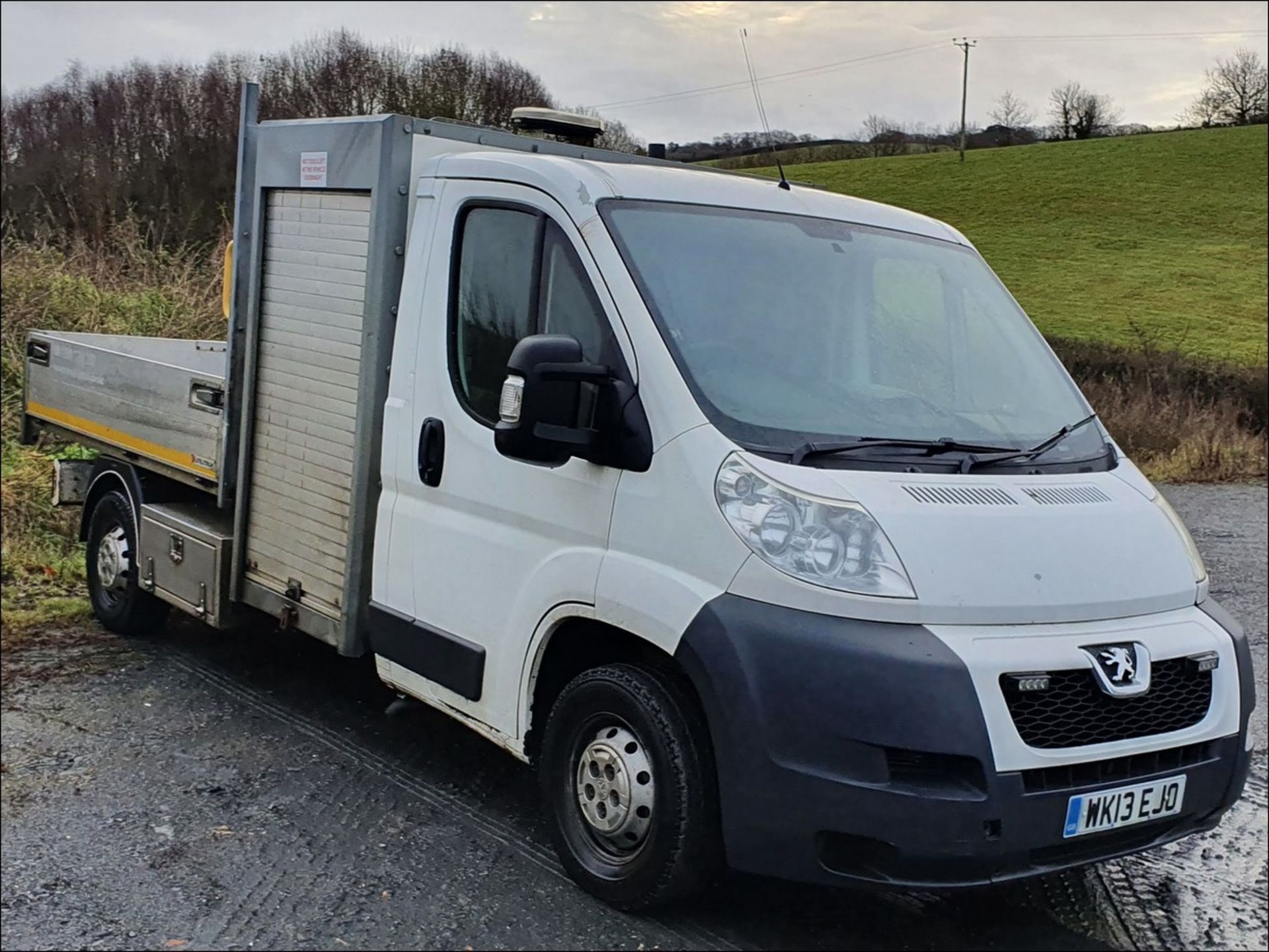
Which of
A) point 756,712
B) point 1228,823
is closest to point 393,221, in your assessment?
point 756,712

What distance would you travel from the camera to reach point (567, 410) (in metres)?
3.56

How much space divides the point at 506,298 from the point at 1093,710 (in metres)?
2.22

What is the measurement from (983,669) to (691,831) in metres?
0.96

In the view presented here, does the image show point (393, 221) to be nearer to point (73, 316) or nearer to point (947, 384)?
point (947, 384)


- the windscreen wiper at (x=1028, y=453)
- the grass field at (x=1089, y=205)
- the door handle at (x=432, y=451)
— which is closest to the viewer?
the windscreen wiper at (x=1028, y=453)

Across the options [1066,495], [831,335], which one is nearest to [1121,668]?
[1066,495]

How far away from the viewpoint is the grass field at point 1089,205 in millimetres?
4988

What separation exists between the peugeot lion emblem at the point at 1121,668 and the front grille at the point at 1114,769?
19 cm

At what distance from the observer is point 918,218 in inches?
188

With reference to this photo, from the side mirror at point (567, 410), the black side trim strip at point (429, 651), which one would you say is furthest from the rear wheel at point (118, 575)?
the side mirror at point (567, 410)

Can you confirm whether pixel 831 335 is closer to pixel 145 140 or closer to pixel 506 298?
pixel 506 298

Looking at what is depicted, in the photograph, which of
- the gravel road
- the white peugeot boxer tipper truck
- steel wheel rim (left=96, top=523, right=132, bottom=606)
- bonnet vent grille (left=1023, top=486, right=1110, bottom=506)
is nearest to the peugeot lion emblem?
the white peugeot boxer tipper truck

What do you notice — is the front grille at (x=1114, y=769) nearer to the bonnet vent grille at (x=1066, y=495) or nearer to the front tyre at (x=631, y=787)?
the bonnet vent grille at (x=1066, y=495)

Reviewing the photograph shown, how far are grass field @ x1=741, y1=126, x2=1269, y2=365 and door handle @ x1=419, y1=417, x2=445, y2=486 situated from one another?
1685 millimetres
